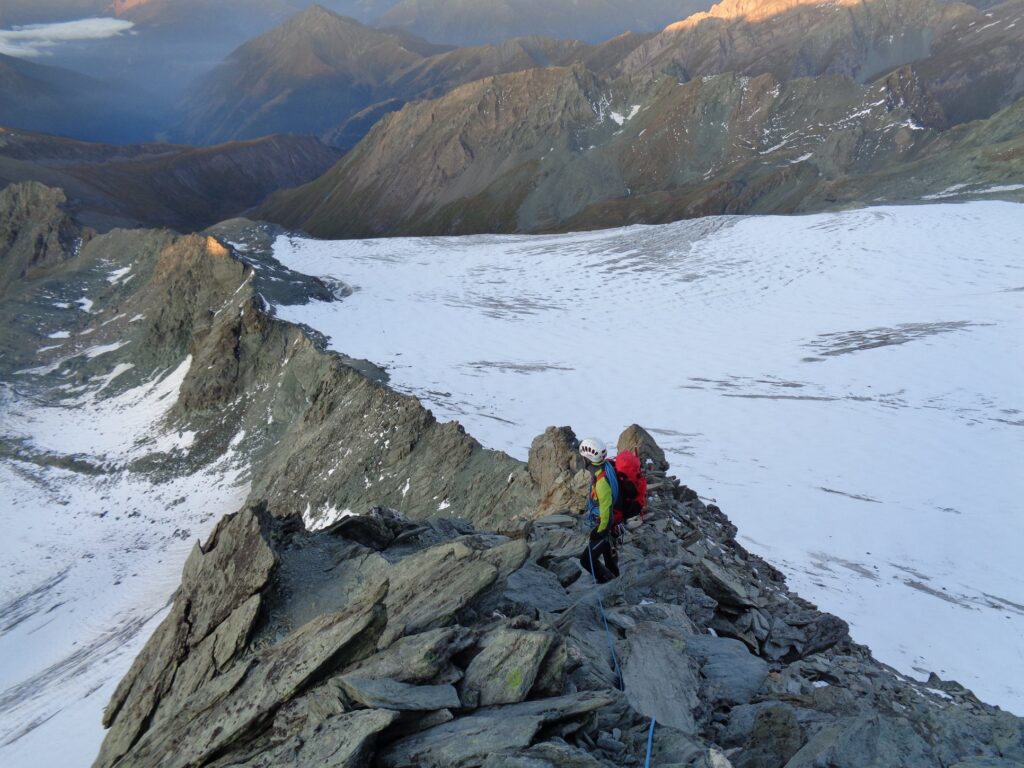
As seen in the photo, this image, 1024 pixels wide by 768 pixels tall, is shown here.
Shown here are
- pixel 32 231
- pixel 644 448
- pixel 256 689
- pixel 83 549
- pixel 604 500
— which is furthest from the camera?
pixel 32 231

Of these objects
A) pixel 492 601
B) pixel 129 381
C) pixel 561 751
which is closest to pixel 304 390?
pixel 129 381

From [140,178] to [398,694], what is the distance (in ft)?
582

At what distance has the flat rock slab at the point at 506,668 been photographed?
6.04 meters

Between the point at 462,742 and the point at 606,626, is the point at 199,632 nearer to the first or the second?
the point at 462,742

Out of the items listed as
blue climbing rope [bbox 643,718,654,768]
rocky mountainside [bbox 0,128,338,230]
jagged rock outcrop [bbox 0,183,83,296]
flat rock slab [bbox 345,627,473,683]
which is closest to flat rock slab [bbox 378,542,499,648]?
flat rock slab [bbox 345,627,473,683]

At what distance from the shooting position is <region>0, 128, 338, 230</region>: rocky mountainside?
411ft

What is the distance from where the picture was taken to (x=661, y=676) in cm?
702

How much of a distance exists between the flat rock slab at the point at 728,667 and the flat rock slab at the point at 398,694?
289 centimetres

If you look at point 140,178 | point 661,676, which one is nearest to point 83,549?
point 661,676

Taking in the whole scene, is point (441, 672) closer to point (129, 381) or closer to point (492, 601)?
point (492, 601)

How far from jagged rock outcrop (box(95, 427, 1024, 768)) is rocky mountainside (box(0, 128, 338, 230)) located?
11636 cm

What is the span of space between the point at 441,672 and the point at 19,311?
196 feet

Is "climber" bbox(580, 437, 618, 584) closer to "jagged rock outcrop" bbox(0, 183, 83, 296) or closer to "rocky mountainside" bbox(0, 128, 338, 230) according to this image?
"jagged rock outcrop" bbox(0, 183, 83, 296)

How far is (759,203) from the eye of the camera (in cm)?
8875
